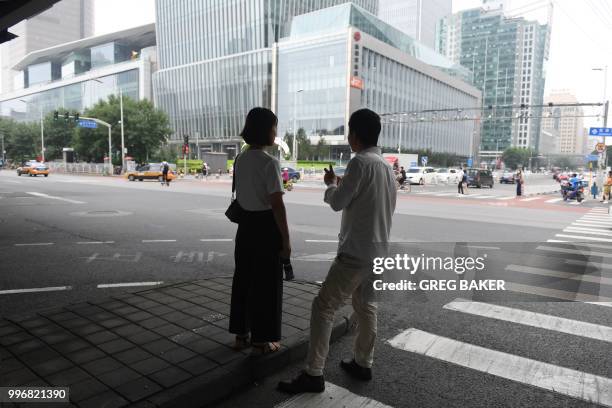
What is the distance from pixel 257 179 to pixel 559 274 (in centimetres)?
600

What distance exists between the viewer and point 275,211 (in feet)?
11.0

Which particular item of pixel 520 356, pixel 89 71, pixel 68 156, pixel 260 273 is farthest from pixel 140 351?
pixel 89 71

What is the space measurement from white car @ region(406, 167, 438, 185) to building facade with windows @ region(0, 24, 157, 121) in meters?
71.4

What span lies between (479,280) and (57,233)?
9430mm

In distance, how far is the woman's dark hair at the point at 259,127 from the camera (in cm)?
340

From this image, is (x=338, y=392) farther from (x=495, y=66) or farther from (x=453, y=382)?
(x=495, y=66)

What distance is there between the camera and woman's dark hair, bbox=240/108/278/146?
340 cm

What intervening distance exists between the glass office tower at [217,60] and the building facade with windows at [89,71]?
8.16 metres

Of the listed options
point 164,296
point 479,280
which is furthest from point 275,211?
point 479,280

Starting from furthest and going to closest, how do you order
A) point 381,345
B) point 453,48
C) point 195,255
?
point 453,48
point 195,255
point 381,345

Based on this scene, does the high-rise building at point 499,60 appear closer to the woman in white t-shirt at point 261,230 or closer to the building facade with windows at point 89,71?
the building facade with windows at point 89,71

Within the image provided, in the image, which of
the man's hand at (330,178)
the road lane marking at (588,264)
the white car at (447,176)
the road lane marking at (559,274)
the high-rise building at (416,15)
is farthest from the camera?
the high-rise building at (416,15)

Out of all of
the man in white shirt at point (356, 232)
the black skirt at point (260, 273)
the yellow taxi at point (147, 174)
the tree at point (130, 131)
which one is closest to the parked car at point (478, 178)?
the yellow taxi at point (147, 174)

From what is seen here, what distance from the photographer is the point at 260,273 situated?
338cm
